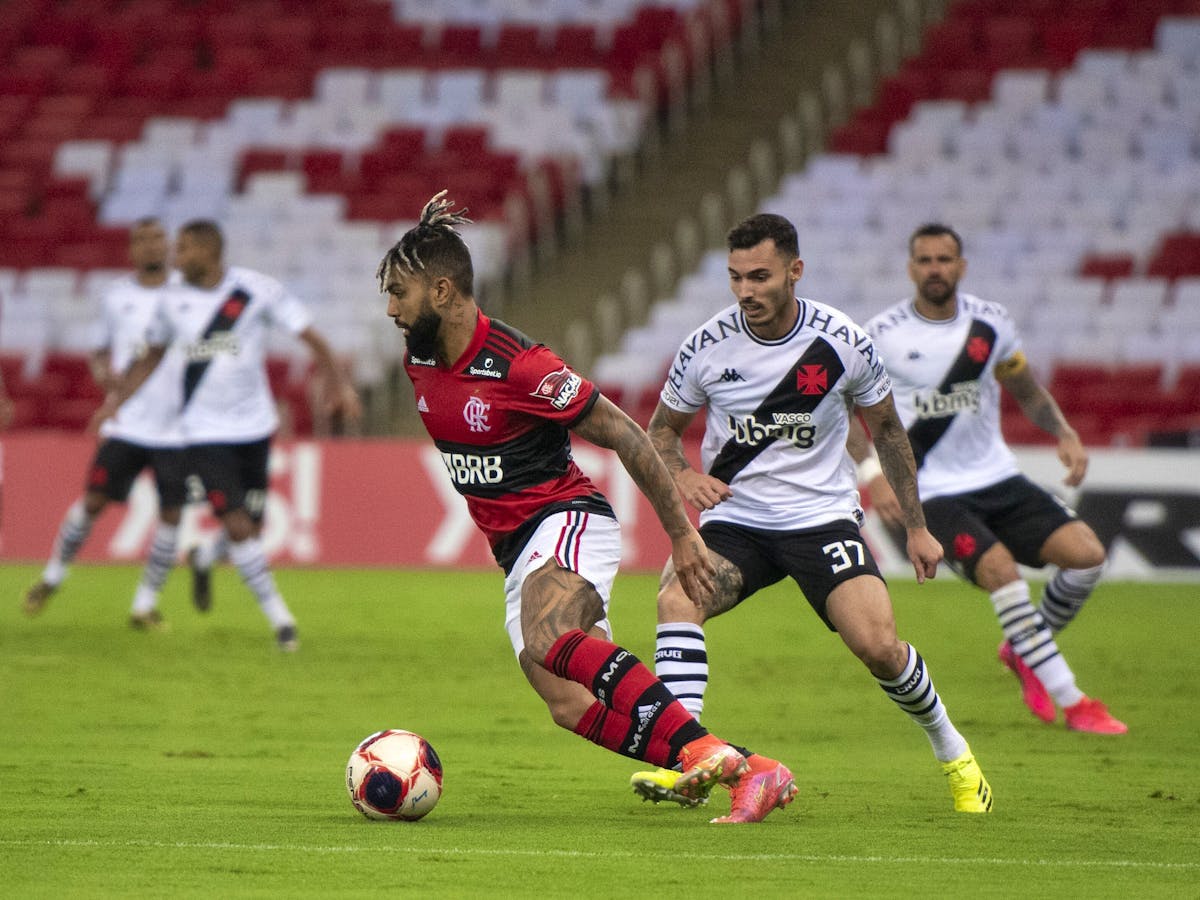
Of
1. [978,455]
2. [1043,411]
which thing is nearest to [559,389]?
[978,455]

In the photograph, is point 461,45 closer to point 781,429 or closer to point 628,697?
point 781,429

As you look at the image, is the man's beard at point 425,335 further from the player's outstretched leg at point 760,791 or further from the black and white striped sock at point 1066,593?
the black and white striped sock at point 1066,593

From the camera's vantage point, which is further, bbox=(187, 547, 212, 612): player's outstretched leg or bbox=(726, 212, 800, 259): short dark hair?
bbox=(187, 547, 212, 612): player's outstretched leg

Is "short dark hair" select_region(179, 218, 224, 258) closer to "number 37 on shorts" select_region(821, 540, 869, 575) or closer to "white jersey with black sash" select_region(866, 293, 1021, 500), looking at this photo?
"white jersey with black sash" select_region(866, 293, 1021, 500)

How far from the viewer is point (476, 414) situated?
6.63 m

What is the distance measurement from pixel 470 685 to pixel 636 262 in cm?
1384

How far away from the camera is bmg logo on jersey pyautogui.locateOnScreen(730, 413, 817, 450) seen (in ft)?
24.4

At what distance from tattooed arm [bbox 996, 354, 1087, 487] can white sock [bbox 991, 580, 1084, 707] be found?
0.71 meters

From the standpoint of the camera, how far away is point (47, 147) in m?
25.9

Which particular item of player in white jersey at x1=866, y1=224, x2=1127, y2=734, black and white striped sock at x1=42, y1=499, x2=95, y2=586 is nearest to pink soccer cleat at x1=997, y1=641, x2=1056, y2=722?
player in white jersey at x1=866, y1=224, x2=1127, y2=734

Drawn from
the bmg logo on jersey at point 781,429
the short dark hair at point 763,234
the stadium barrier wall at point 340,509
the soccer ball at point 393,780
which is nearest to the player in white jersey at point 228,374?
the stadium barrier wall at point 340,509

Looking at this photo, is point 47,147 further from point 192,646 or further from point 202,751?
point 202,751

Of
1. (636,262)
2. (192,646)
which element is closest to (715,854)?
(192,646)

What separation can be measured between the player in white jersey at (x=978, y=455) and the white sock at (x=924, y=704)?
8.80 ft
